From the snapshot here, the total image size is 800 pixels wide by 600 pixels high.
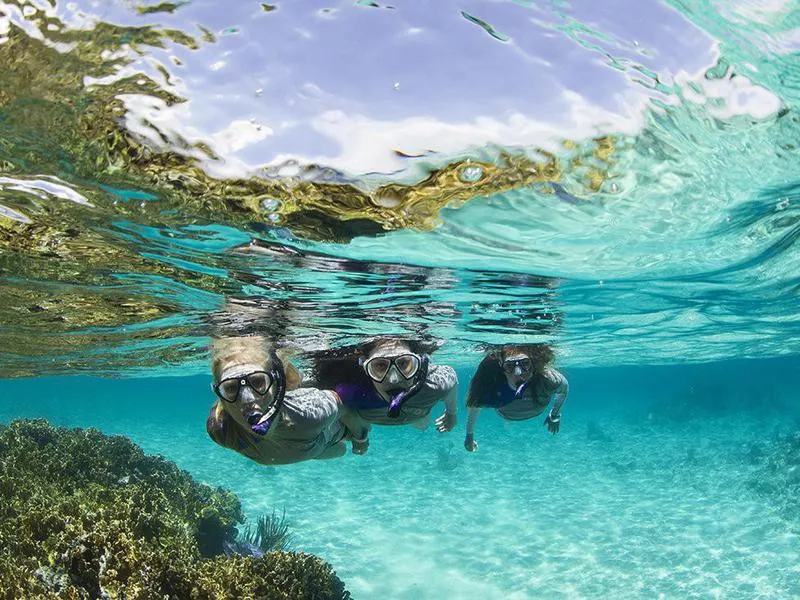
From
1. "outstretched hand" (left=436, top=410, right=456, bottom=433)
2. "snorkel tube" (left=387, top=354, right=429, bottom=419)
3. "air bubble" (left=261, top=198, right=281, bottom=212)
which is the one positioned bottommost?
"outstretched hand" (left=436, top=410, right=456, bottom=433)

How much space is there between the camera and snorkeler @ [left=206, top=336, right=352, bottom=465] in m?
6.97

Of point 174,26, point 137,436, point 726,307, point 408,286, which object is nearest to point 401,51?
point 174,26

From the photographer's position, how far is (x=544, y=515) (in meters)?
21.1

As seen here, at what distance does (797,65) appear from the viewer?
16.6 ft

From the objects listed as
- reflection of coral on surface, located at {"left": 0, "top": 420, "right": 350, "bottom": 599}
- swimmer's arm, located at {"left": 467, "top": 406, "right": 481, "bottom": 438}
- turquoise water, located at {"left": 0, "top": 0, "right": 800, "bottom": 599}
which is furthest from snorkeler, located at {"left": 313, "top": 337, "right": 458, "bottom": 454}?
reflection of coral on surface, located at {"left": 0, "top": 420, "right": 350, "bottom": 599}

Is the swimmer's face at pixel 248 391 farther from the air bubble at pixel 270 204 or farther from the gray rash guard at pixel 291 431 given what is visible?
the air bubble at pixel 270 204

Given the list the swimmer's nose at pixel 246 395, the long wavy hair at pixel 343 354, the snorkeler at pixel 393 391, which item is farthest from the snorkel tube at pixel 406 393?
the long wavy hair at pixel 343 354

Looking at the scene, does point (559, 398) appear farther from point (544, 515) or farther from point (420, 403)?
point (544, 515)

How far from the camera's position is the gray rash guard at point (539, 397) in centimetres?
1191

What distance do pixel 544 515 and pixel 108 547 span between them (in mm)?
18431

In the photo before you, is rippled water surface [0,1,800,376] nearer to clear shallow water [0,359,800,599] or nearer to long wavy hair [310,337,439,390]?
long wavy hair [310,337,439,390]

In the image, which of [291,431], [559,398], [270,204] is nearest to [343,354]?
[559,398]

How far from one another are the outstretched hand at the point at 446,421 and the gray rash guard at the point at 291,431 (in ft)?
9.50

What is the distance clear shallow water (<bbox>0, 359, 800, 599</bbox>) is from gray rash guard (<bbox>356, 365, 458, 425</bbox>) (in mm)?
7561
